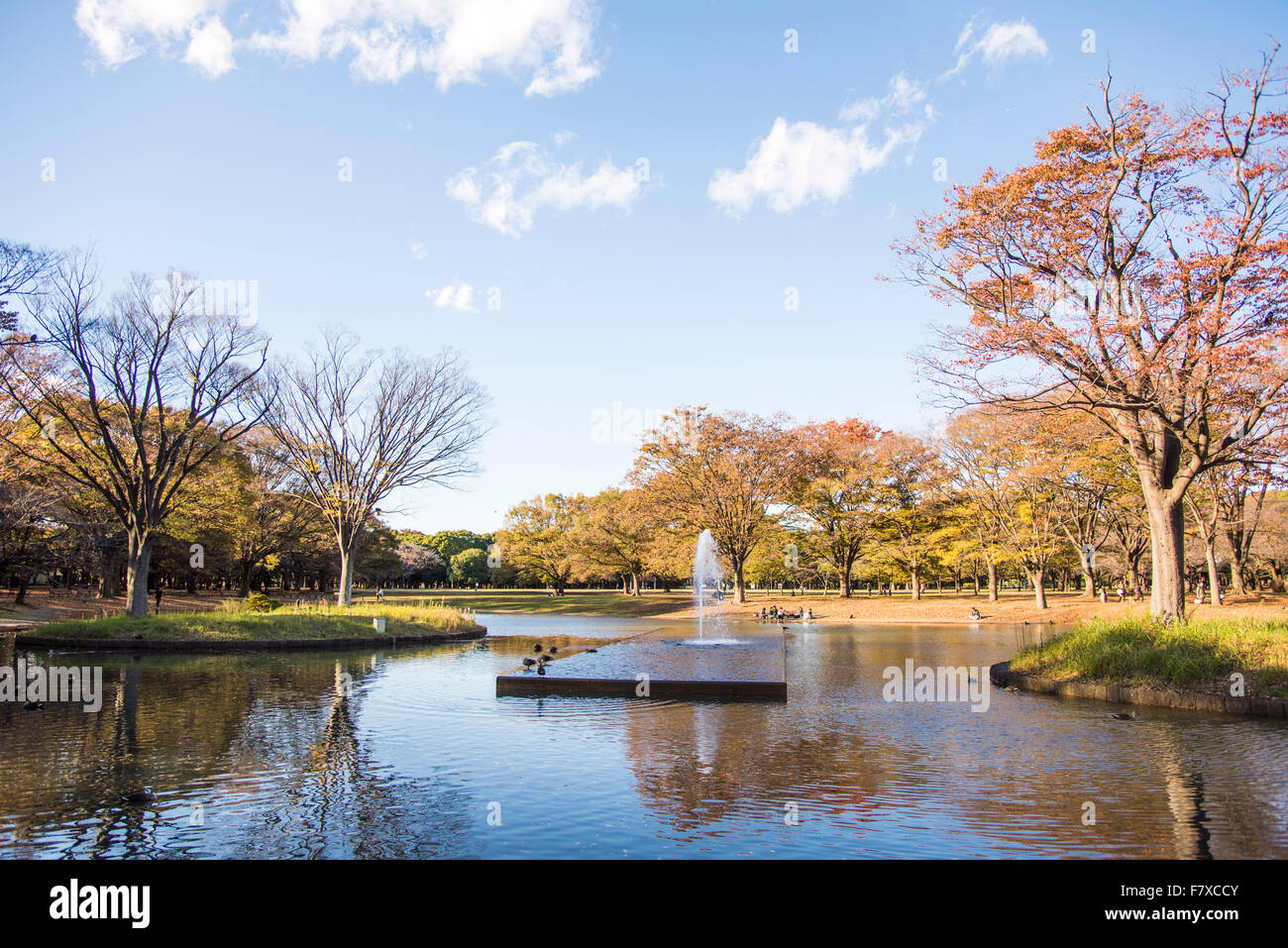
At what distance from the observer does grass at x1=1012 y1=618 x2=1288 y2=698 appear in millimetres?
13914

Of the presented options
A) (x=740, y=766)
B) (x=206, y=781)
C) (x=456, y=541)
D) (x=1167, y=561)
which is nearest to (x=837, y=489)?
(x=1167, y=561)

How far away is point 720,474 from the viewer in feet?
173

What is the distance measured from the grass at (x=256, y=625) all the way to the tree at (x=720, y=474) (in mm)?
23842

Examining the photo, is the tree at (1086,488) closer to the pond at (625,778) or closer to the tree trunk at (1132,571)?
the tree trunk at (1132,571)

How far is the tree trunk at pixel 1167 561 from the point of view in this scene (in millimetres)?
18234

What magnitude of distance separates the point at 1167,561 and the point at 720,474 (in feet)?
115

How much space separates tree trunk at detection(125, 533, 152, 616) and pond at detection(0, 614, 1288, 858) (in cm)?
1379

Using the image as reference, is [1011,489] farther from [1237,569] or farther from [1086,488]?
[1237,569]

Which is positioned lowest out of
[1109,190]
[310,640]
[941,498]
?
[310,640]

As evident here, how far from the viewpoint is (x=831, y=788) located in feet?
27.5

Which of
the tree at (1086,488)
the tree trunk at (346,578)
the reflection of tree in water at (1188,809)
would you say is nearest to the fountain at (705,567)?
the tree trunk at (346,578)

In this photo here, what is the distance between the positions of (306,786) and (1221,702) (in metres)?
14.9
